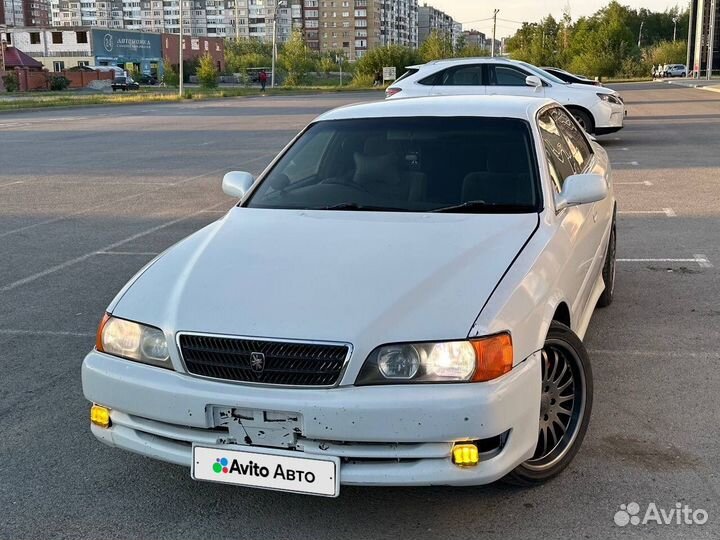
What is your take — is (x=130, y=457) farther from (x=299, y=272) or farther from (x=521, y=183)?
(x=521, y=183)

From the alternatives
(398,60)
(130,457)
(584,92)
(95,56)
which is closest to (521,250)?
(130,457)

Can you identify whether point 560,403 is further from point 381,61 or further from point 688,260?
point 381,61

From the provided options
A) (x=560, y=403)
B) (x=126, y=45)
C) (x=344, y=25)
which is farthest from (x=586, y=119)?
(x=344, y=25)

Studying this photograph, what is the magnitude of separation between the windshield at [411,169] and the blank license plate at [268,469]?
1673 mm

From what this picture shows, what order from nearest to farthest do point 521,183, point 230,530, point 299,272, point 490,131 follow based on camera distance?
point 230,530 < point 299,272 < point 521,183 < point 490,131

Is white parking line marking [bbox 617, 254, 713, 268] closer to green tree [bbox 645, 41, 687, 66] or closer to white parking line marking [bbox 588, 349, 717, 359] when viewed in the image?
white parking line marking [bbox 588, 349, 717, 359]

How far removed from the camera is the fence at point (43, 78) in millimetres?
67562

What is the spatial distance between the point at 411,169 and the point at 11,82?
2723 inches

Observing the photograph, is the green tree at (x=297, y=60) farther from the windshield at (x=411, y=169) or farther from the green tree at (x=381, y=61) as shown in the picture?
the windshield at (x=411, y=169)

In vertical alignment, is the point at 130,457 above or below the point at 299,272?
below

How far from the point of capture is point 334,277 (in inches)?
137

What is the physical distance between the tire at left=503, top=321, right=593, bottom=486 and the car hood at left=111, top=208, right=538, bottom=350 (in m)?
0.42

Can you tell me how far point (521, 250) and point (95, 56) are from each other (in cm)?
10438

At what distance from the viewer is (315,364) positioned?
3104mm
